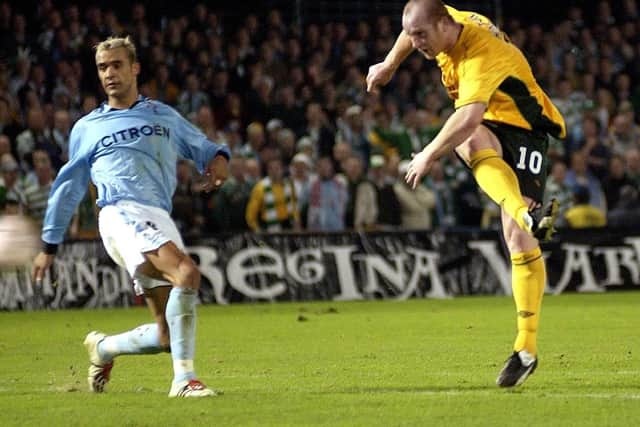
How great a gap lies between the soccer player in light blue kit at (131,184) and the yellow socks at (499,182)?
1.51 metres

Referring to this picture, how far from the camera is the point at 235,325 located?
13484mm

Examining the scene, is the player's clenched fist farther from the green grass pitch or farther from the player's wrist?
the player's wrist

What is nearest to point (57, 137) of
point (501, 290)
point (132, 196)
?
point (501, 290)

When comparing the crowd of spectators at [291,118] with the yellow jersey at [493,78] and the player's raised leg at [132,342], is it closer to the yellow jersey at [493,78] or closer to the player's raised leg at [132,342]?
the player's raised leg at [132,342]

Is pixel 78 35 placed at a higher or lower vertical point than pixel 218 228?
higher

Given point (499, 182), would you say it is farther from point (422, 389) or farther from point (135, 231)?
point (135, 231)

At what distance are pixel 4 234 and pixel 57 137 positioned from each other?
1259cm

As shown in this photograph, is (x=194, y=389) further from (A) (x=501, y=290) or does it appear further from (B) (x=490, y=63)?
(A) (x=501, y=290)

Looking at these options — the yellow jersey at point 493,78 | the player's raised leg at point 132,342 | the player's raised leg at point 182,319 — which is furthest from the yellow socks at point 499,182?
→ the player's raised leg at point 132,342

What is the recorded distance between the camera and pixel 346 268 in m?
17.5

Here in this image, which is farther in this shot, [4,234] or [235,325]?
[235,325]

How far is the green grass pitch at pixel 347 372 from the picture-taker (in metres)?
6.57

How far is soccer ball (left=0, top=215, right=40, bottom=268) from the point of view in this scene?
543 centimetres

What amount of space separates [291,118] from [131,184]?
12.9m
